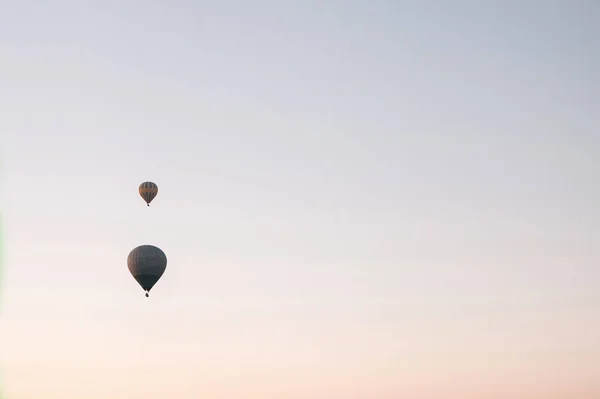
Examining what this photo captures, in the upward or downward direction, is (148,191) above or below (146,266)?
above

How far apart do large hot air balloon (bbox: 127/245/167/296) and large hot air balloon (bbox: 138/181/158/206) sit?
43.2ft

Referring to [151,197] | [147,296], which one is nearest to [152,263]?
[147,296]

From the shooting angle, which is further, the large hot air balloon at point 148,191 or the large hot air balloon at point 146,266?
the large hot air balloon at point 148,191

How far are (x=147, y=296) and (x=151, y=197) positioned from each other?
67.2ft

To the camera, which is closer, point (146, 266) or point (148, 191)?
point (146, 266)

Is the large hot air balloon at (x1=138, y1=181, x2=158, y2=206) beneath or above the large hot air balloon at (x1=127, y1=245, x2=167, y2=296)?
above

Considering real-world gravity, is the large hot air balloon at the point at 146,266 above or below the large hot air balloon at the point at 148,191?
below

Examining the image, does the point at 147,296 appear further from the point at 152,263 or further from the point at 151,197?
the point at 151,197

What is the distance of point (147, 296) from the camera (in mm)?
146250

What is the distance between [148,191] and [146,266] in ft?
57.6

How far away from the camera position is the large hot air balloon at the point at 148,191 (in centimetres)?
16062

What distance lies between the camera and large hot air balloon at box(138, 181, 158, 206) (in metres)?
161

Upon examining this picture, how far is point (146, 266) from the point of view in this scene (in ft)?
484

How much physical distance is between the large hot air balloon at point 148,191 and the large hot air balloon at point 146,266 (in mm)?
13159
